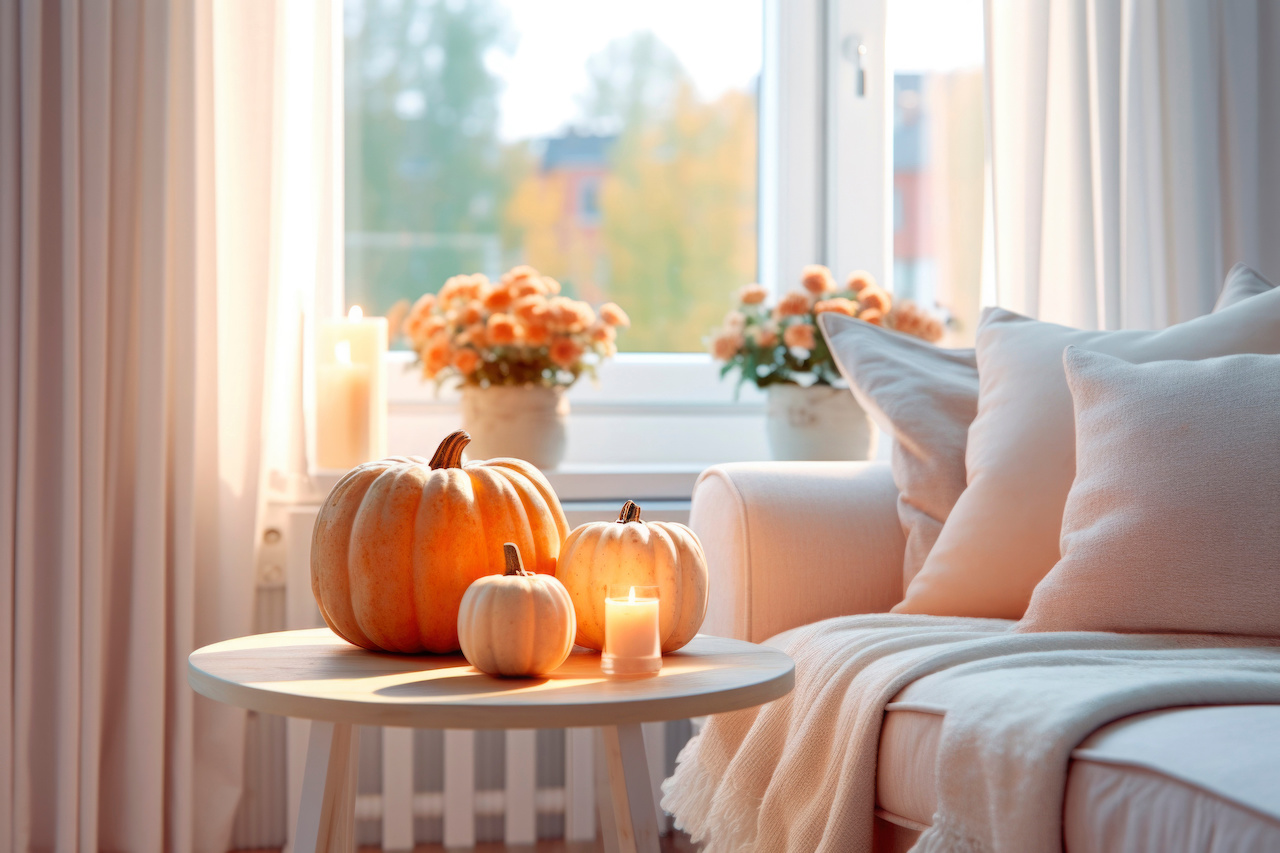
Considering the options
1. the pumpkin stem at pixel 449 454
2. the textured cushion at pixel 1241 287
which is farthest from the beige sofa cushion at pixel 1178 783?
the textured cushion at pixel 1241 287

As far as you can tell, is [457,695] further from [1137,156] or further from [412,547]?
[1137,156]

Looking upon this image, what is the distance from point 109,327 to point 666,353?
3.58ft

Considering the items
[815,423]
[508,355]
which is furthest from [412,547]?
[815,423]

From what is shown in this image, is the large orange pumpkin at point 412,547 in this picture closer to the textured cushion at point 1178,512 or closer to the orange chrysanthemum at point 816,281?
the textured cushion at point 1178,512

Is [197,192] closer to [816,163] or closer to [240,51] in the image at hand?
[240,51]

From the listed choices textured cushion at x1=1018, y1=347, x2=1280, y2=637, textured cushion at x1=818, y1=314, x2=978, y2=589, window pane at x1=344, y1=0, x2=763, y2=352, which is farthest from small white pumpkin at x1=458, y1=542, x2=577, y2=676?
window pane at x1=344, y1=0, x2=763, y2=352

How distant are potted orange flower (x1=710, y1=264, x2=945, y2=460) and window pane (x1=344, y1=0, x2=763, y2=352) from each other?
39cm

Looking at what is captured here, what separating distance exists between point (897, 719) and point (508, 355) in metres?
1.10

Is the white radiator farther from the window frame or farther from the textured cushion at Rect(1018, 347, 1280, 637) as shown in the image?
the textured cushion at Rect(1018, 347, 1280, 637)

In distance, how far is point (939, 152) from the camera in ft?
8.22

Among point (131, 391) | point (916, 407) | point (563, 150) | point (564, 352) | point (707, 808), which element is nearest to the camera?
point (707, 808)

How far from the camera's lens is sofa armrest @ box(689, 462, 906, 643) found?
151cm

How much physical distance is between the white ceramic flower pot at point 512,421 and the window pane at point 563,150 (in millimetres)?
456

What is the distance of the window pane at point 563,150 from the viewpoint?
2338 millimetres
